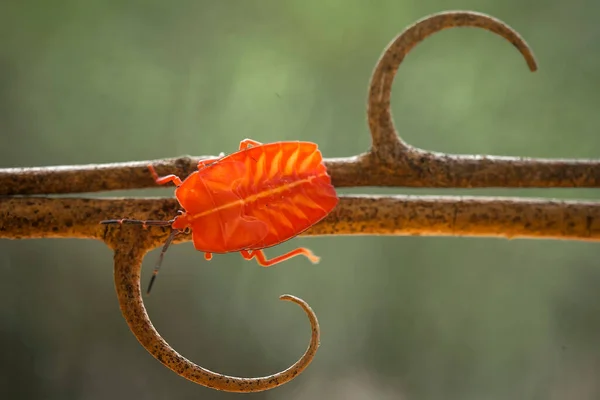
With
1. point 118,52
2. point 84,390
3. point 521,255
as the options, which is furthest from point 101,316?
point 521,255

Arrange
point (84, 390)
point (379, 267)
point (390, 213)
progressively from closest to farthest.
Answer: point (390, 213)
point (84, 390)
point (379, 267)

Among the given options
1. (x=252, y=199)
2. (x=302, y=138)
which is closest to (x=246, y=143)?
Answer: (x=252, y=199)

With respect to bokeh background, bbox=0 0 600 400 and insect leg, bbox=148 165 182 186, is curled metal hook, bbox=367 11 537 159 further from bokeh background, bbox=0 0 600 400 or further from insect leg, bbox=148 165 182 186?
bokeh background, bbox=0 0 600 400

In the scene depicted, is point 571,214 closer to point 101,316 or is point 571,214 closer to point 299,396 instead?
point 299,396

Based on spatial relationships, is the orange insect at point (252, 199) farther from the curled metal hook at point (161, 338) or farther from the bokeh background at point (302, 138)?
the bokeh background at point (302, 138)

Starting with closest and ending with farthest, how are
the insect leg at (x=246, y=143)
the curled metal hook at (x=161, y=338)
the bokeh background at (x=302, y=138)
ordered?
1. the curled metal hook at (x=161, y=338)
2. the insect leg at (x=246, y=143)
3. the bokeh background at (x=302, y=138)

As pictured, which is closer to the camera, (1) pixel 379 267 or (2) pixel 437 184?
(2) pixel 437 184

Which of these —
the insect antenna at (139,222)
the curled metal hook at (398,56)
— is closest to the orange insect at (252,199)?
the insect antenna at (139,222)

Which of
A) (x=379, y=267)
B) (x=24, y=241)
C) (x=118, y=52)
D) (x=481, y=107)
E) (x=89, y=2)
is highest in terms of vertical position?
(x=89, y=2)

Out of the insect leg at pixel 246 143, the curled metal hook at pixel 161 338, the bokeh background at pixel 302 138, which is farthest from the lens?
the bokeh background at pixel 302 138
